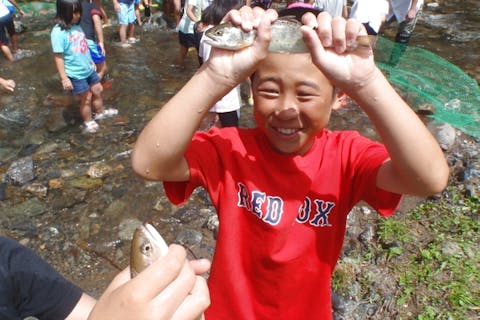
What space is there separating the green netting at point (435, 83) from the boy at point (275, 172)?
4.15 m

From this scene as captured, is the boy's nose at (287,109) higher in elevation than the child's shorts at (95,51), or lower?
higher

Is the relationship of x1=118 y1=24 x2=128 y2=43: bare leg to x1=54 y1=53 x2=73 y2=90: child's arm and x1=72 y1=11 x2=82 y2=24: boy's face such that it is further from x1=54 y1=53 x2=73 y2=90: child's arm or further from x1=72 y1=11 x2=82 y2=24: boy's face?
x1=54 y1=53 x2=73 y2=90: child's arm

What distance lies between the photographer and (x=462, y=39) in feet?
31.6

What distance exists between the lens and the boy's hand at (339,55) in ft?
5.15

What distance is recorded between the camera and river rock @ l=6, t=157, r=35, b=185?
507cm

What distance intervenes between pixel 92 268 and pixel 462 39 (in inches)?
369

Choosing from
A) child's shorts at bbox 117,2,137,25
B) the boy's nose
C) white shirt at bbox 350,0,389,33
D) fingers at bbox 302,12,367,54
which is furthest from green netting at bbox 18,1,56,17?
fingers at bbox 302,12,367,54

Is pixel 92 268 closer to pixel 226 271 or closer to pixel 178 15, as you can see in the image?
pixel 226 271

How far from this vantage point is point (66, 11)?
5480mm

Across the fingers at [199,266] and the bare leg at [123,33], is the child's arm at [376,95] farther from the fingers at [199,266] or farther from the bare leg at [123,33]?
the bare leg at [123,33]

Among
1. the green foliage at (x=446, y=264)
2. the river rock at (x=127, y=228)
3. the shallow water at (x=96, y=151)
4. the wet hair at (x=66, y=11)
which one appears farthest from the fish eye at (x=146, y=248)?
the wet hair at (x=66, y=11)

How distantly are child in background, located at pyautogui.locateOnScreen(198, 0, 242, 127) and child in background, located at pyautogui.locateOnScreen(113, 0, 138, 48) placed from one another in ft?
13.6

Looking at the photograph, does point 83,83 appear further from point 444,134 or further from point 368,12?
point 444,134

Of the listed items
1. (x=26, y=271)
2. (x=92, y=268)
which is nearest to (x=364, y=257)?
(x=92, y=268)
